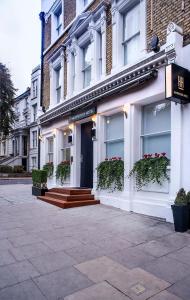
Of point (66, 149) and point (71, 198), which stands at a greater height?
point (66, 149)

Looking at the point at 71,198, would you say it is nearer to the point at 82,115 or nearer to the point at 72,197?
the point at 72,197

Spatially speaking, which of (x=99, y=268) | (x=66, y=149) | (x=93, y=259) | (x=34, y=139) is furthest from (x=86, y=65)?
(x=34, y=139)

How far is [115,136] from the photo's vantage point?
948 cm

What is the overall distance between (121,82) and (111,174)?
Result: 3014 millimetres

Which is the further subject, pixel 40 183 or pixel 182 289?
pixel 40 183

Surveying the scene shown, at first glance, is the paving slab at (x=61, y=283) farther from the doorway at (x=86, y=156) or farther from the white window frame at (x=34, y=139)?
the white window frame at (x=34, y=139)

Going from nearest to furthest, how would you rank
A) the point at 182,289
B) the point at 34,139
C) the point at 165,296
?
the point at 165,296 < the point at 182,289 < the point at 34,139

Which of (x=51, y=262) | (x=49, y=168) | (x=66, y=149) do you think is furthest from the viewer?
(x=49, y=168)

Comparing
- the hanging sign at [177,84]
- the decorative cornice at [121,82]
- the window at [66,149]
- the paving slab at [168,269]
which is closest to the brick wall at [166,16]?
the decorative cornice at [121,82]

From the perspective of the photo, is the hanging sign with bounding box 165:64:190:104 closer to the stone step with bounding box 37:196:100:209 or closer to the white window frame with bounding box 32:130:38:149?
the stone step with bounding box 37:196:100:209

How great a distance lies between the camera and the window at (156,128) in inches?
297

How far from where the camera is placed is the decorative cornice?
732 centimetres

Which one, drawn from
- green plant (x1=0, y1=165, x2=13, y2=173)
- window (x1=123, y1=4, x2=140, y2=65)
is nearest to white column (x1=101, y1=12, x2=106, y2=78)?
window (x1=123, y1=4, x2=140, y2=65)

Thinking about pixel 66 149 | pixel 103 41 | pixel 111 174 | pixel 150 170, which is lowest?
pixel 111 174
